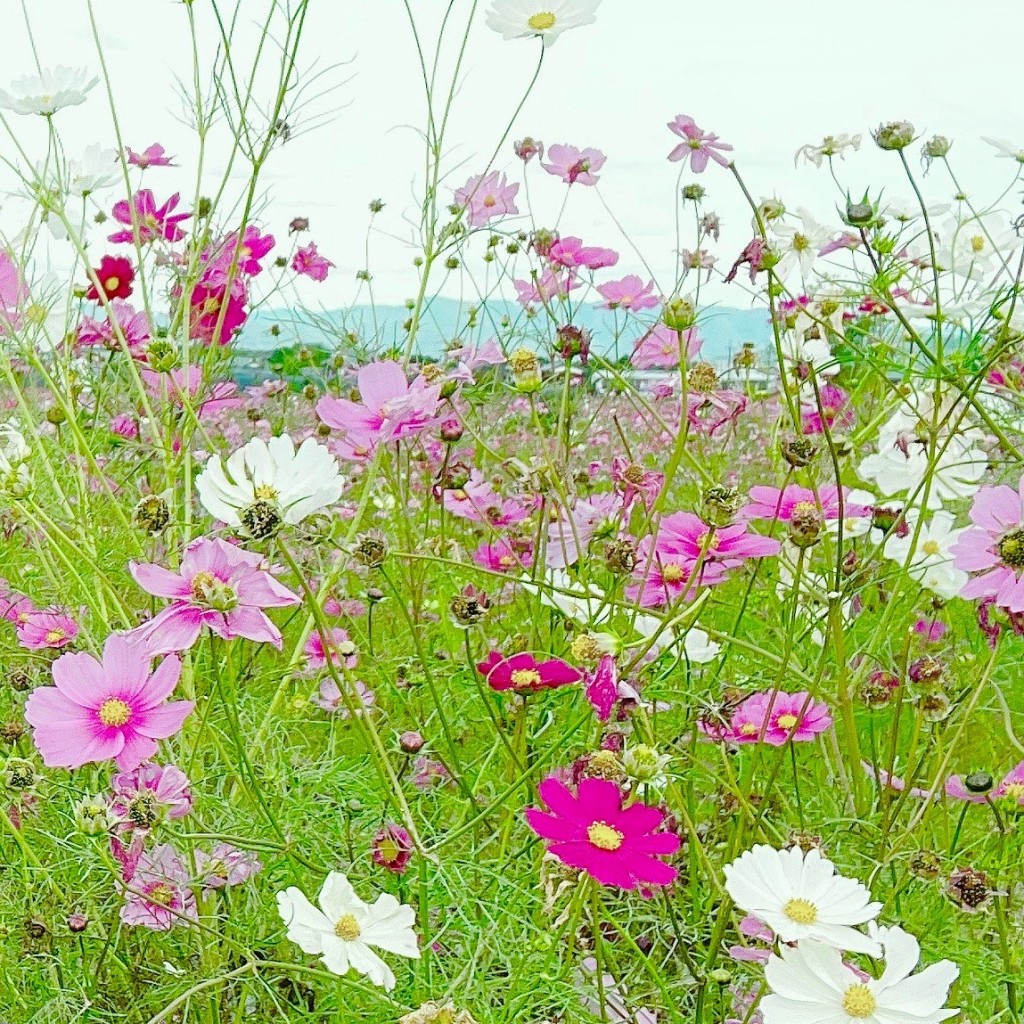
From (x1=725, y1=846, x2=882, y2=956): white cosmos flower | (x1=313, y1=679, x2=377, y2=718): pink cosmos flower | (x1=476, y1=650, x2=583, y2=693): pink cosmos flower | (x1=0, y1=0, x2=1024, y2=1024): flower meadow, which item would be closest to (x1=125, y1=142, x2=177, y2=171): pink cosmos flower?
(x1=0, y1=0, x2=1024, y2=1024): flower meadow

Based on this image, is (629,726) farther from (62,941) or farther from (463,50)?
(463,50)

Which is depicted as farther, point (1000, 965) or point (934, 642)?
point (934, 642)

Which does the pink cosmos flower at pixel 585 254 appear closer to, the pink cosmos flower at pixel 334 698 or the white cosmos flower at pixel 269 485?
the pink cosmos flower at pixel 334 698

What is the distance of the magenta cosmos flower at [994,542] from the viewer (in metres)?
0.69

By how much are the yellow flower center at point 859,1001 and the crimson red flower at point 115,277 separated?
3.10 feet

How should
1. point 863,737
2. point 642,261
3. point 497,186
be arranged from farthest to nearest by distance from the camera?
point 863,737 < point 497,186 < point 642,261

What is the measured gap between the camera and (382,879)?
845 millimetres

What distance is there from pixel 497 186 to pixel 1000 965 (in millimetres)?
852

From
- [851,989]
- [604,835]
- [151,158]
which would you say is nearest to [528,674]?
[604,835]

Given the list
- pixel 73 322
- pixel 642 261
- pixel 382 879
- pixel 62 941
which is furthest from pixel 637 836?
pixel 73 322

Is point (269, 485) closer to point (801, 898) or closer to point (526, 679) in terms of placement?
point (526, 679)

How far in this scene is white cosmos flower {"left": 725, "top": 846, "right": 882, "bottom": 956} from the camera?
1.77ft

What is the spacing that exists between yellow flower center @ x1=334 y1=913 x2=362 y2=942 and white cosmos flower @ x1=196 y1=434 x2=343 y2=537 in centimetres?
21

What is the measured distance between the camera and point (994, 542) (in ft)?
2.31
